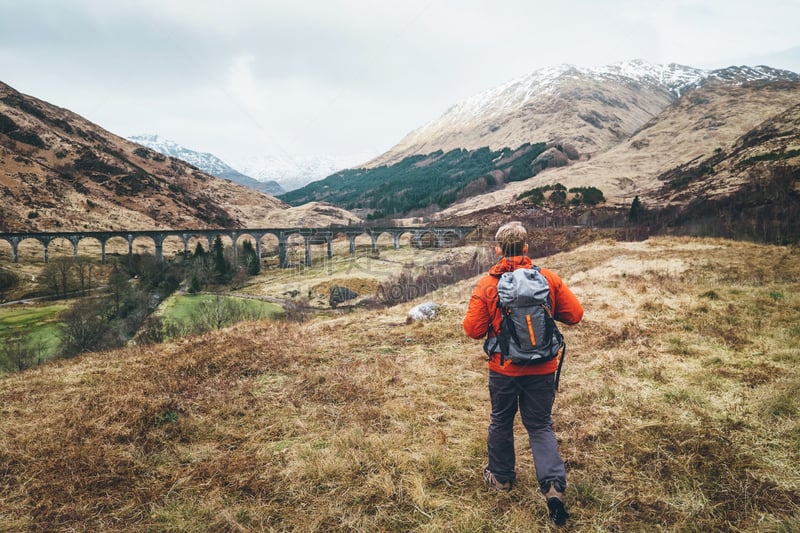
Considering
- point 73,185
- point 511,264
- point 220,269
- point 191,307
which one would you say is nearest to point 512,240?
point 511,264

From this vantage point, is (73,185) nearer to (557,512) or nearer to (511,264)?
(511,264)

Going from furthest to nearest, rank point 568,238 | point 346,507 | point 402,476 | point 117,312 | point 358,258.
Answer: point 358,258
point 568,238
point 117,312
point 402,476
point 346,507

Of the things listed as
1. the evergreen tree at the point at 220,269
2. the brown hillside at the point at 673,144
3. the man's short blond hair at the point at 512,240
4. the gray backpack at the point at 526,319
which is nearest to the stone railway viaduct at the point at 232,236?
the evergreen tree at the point at 220,269

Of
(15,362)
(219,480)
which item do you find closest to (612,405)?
(219,480)

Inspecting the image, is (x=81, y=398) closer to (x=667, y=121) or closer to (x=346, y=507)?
(x=346, y=507)

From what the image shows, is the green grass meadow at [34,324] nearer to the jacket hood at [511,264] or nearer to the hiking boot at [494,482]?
the hiking boot at [494,482]

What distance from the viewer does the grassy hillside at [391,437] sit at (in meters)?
3.84

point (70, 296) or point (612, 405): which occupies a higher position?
point (612, 405)

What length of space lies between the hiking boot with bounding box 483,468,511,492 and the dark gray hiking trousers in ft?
0.16

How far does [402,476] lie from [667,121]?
24045 centimetres

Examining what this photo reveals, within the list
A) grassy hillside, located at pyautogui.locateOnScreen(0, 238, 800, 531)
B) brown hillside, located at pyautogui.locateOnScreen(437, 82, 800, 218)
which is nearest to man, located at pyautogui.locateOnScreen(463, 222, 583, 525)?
grassy hillside, located at pyautogui.locateOnScreen(0, 238, 800, 531)

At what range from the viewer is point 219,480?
14.7 ft

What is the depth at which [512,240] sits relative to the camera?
416 cm

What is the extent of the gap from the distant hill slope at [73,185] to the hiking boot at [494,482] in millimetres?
136783
